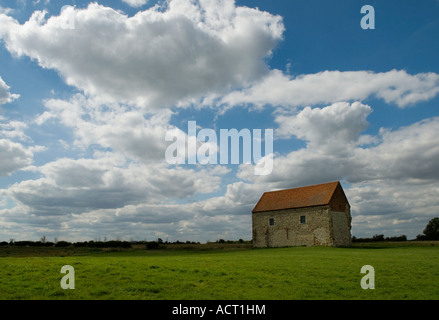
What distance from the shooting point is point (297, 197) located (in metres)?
51.9

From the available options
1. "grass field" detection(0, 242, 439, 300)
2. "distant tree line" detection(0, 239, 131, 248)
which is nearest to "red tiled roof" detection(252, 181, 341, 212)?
"distant tree line" detection(0, 239, 131, 248)

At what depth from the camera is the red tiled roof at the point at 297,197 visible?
48297mm

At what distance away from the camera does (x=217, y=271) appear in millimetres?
15266

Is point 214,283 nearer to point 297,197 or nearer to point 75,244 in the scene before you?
point 297,197

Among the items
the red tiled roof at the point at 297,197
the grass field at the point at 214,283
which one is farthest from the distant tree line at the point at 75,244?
the grass field at the point at 214,283

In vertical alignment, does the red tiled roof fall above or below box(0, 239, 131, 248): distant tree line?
above

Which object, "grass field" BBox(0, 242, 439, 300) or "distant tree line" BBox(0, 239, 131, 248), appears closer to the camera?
"grass field" BBox(0, 242, 439, 300)

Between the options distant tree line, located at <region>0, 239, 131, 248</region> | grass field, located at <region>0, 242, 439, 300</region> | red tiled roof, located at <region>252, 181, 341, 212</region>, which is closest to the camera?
grass field, located at <region>0, 242, 439, 300</region>

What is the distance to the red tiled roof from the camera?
48.3m

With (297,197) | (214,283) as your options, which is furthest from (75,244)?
(214,283)

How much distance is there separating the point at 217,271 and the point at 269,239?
3891 centimetres

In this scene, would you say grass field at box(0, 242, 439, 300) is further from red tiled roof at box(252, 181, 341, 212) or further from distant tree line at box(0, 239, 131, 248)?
distant tree line at box(0, 239, 131, 248)
